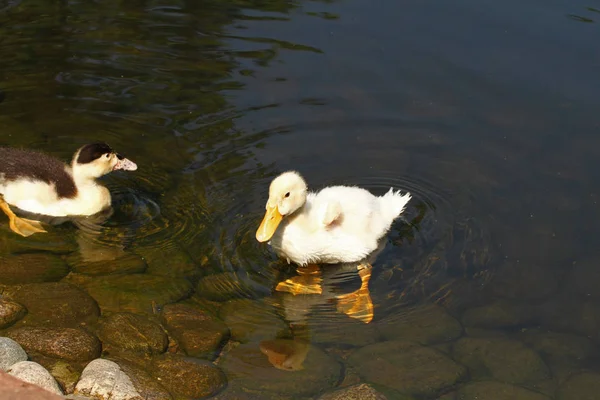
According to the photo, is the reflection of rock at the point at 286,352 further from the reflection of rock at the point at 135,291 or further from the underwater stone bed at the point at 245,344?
the reflection of rock at the point at 135,291

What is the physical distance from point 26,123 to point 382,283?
419 centimetres

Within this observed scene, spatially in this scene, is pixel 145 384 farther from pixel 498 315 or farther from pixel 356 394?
pixel 498 315

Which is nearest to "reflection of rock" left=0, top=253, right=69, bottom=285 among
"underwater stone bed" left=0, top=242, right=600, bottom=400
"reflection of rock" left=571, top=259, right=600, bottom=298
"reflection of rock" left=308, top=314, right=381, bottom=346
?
"underwater stone bed" left=0, top=242, right=600, bottom=400

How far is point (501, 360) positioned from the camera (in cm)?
606

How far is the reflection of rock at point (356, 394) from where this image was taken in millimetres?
5434

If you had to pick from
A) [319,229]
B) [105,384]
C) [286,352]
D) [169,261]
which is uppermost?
[319,229]

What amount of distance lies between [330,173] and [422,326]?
231cm

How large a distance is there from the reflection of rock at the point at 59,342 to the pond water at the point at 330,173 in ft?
0.29

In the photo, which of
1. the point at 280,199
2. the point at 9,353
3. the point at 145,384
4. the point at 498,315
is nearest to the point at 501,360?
the point at 498,315

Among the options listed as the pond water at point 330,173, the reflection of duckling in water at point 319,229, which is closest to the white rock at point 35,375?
the pond water at point 330,173

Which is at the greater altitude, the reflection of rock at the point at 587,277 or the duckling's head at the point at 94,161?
the duckling's head at the point at 94,161

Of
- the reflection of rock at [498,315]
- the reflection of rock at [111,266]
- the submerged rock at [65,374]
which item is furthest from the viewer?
the reflection of rock at [111,266]

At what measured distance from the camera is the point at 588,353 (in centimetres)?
620

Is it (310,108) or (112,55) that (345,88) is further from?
(112,55)
